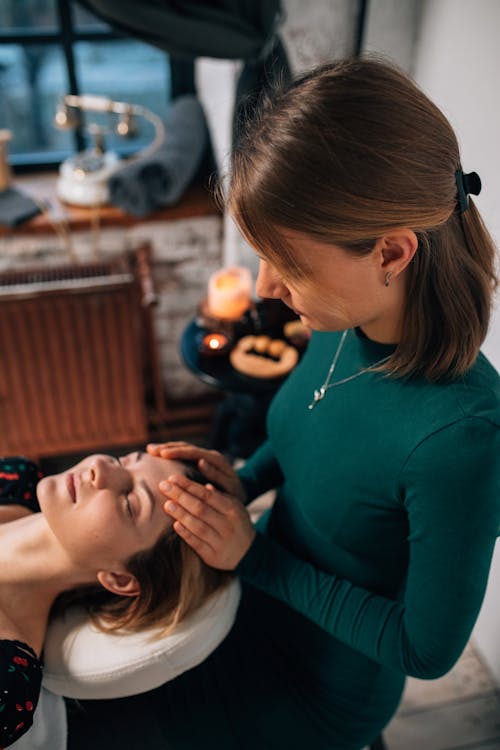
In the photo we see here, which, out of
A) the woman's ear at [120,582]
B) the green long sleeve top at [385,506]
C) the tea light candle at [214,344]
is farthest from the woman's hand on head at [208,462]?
the tea light candle at [214,344]

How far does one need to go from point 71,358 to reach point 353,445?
1398mm

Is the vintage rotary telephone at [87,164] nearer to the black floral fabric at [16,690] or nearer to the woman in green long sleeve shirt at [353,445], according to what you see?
the woman in green long sleeve shirt at [353,445]

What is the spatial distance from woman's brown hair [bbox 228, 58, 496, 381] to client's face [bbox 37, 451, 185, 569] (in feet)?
1.67

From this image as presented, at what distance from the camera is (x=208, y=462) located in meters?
1.24

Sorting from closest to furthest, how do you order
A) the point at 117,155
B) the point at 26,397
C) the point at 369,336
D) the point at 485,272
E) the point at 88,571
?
1. the point at 485,272
2. the point at 369,336
3. the point at 88,571
4. the point at 26,397
5. the point at 117,155

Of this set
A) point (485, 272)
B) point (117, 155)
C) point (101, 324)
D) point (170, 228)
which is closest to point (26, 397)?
point (101, 324)

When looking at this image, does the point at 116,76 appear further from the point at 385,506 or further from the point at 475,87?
the point at 385,506

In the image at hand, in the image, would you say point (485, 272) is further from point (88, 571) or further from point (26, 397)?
point (26, 397)

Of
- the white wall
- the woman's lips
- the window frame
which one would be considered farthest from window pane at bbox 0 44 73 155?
the woman's lips

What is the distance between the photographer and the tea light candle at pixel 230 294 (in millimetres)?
1887

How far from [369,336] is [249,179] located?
1.09 ft

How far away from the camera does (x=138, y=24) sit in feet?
5.14

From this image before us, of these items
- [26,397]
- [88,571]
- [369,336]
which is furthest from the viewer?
[26,397]

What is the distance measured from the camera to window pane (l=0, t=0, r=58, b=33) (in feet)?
7.65
